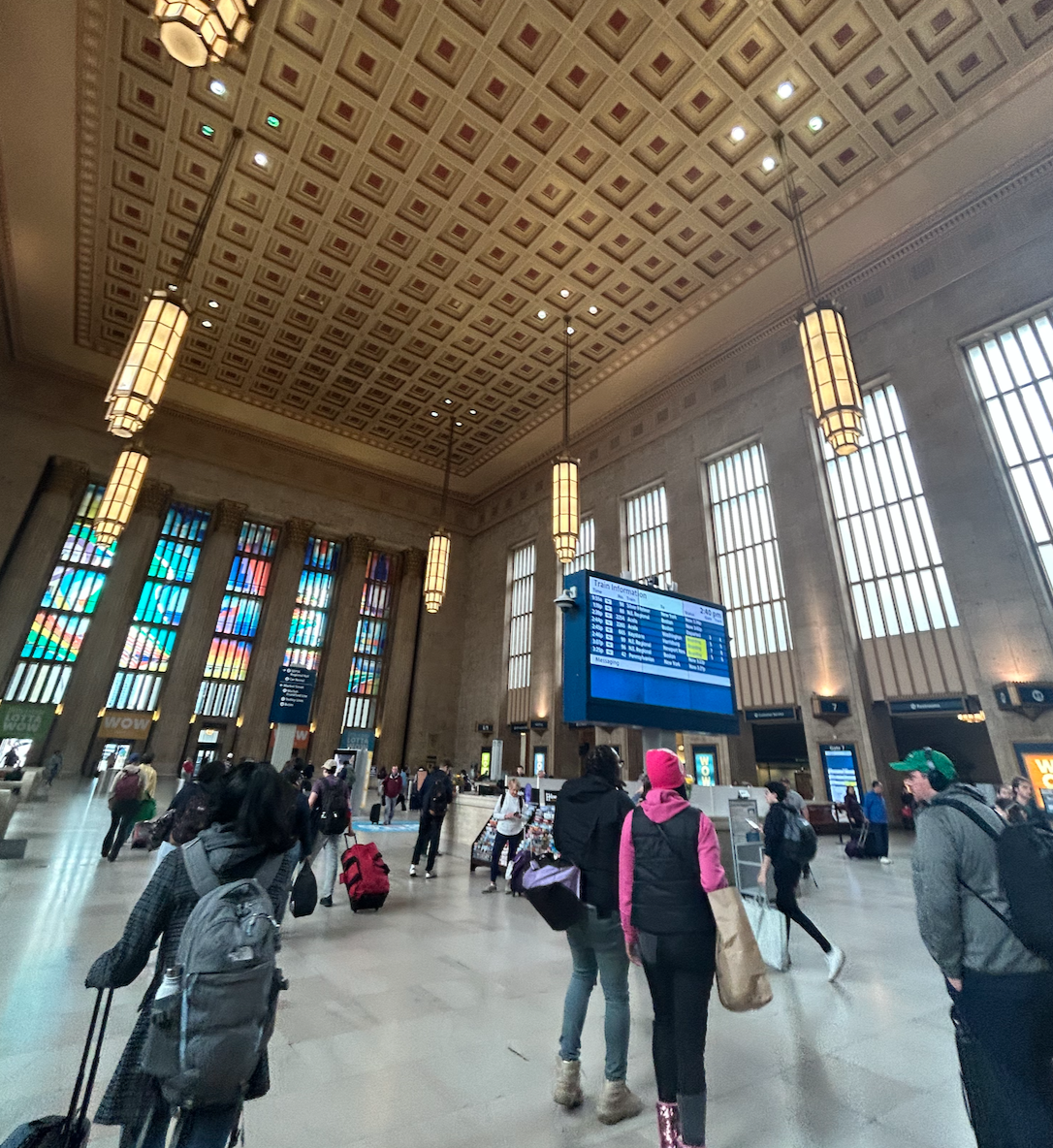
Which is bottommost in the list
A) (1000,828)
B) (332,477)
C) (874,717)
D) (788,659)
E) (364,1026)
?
(364,1026)

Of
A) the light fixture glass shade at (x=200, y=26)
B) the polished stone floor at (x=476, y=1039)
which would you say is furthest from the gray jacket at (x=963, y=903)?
the light fixture glass shade at (x=200, y=26)

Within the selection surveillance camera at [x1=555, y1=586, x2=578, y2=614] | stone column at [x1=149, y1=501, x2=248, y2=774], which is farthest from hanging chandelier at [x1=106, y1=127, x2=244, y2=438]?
stone column at [x1=149, y1=501, x2=248, y2=774]

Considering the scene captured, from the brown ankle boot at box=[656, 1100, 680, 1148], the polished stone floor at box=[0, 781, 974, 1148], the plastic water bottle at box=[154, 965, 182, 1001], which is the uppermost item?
the plastic water bottle at box=[154, 965, 182, 1001]

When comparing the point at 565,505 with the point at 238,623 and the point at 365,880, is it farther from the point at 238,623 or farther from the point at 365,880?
the point at 238,623

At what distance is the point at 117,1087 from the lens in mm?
1518

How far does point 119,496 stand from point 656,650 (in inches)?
526

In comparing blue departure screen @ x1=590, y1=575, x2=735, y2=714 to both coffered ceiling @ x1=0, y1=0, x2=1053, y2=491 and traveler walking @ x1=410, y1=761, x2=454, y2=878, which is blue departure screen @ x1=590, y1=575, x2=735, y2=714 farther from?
coffered ceiling @ x1=0, y1=0, x2=1053, y2=491

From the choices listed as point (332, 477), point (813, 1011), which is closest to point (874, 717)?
point (813, 1011)

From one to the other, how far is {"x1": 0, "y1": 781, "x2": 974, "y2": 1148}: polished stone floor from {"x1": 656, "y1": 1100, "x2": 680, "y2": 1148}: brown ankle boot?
18 cm

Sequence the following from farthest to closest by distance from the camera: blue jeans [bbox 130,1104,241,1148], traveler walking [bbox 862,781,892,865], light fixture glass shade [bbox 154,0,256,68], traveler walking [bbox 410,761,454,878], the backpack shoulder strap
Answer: traveler walking [bbox 862,781,892,865] < traveler walking [bbox 410,761,454,878] < light fixture glass shade [bbox 154,0,256,68] < the backpack shoulder strap < blue jeans [bbox 130,1104,241,1148]

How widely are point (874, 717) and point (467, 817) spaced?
9.82 meters

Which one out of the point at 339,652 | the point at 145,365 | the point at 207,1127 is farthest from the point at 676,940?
the point at 339,652

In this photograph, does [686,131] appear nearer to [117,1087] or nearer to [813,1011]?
[813,1011]

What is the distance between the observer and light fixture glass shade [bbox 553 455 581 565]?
1140 centimetres
